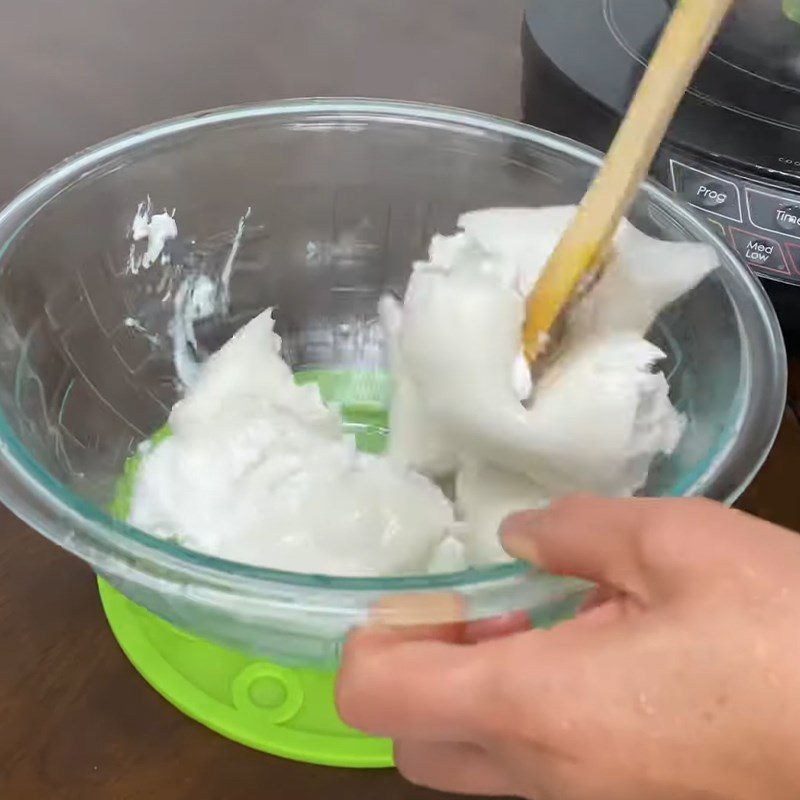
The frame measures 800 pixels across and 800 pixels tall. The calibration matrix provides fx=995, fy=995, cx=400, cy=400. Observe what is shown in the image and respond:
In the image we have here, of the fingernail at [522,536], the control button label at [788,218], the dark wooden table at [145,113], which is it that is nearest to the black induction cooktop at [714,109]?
the control button label at [788,218]

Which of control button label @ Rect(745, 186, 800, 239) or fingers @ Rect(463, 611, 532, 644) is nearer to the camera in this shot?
fingers @ Rect(463, 611, 532, 644)

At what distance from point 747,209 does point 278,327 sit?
0.30m

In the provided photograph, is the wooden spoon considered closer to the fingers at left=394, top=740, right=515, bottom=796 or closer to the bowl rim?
the bowl rim

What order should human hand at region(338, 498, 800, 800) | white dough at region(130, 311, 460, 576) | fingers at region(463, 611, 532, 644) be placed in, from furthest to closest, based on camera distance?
white dough at region(130, 311, 460, 576) → fingers at region(463, 611, 532, 644) → human hand at region(338, 498, 800, 800)

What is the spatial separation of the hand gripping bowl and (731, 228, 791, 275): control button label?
0.11ft

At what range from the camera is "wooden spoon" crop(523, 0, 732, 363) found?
0.45 meters

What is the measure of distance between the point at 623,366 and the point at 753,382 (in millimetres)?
62

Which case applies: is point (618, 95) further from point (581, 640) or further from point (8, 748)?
point (8, 748)

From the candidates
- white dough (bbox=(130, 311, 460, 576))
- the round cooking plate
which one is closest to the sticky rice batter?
white dough (bbox=(130, 311, 460, 576))

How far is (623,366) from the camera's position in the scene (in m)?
0.49

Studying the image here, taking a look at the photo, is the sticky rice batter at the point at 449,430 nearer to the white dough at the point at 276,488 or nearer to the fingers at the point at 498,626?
the white dough at the point at 276,488

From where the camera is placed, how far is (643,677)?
0.29 meters

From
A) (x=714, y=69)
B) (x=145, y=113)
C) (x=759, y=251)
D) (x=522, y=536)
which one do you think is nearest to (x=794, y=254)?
(x=759, y=251)

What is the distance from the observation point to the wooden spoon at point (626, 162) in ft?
1.48
